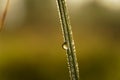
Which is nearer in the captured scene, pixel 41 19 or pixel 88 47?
pixel 88 47

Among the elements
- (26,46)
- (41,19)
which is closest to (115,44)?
(26,46)

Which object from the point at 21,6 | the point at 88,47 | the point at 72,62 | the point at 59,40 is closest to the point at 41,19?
the point at 21,6

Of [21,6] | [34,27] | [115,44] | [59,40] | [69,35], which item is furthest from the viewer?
[21,6]

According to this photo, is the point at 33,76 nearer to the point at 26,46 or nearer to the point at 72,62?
the point at 26,46

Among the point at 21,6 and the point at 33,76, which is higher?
the point at 21,6

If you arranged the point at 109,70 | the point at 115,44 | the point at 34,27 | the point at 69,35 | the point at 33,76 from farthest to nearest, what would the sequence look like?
1. the point at 34,27
2. the point at 115,44
3. the point at 33,76
4. the point at 109,70
5. the point at 69,35

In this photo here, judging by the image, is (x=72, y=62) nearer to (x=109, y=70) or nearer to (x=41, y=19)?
(x=109, y=70)

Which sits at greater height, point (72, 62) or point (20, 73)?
point (72, 62)

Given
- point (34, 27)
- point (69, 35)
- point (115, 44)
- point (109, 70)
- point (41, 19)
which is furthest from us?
point (41, 19)

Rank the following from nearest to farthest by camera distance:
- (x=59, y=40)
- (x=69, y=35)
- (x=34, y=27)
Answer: (x=69, y=35) → (x=59, y=40) → (x=34, y=27)
